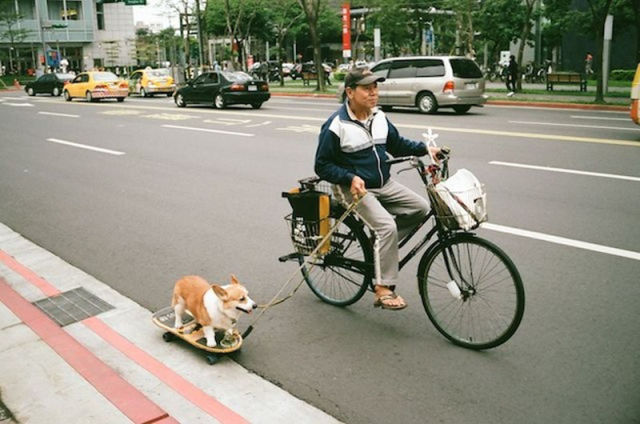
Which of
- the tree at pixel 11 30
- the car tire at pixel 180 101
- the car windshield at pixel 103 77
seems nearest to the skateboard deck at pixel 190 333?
the car tire at pixel 180 101

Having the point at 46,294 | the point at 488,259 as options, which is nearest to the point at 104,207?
the point at 46,294

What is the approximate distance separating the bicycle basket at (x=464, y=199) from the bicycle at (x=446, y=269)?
11 centimetres

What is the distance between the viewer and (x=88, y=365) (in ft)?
13.5

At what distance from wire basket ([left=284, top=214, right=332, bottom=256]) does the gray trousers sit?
0.78 feet

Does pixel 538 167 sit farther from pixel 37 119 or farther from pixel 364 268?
pixel 37 119

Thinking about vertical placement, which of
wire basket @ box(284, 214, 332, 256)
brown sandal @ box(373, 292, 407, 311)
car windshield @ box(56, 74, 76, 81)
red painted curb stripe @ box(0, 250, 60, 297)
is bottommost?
red painted curb stripe @ box(0, 250, 60, 297)

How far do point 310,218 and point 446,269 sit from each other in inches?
41.8

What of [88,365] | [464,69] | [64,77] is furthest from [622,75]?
[88,365]

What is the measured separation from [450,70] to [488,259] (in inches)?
649

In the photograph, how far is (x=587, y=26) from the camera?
113ft

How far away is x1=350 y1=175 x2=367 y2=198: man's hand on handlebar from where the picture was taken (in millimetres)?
4254

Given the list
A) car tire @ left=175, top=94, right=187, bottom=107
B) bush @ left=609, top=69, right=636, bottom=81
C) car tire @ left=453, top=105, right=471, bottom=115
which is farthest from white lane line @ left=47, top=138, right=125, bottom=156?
bush @ left=609, top=69, right=636, bottom=81

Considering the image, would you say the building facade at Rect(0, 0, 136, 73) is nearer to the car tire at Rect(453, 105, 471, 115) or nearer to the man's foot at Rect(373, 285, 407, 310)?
the car tire at Rect(453, 105, 471, 115)

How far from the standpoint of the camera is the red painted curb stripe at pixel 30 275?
566cm
